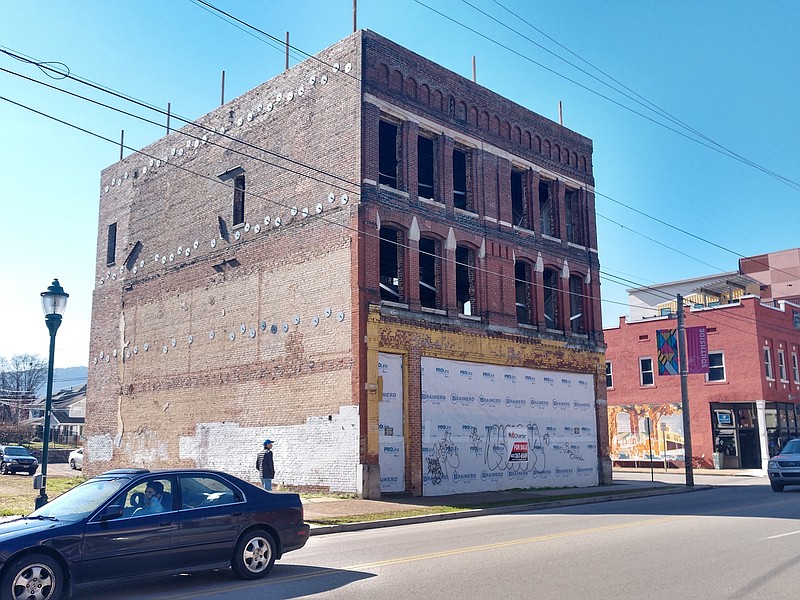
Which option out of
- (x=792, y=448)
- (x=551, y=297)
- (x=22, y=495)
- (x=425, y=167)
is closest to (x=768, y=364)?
(x=792, y=448)

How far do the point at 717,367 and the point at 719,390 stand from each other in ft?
4.37

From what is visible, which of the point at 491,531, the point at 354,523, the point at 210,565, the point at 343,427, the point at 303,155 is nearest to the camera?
the point at 210,565

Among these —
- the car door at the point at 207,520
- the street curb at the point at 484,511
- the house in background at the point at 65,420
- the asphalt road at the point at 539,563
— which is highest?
the house in background at the point at 65,420

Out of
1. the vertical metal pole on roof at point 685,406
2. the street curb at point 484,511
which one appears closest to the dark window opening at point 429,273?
the street curb at point 484,511

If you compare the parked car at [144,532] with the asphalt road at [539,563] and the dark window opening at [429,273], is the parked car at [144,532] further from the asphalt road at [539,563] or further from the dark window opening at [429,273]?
the dark window opening at [429,273]

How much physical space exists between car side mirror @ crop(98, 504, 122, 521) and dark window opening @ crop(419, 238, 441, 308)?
651 inches

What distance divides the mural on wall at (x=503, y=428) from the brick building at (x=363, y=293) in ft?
0.24

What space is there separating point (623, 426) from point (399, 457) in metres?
27.3

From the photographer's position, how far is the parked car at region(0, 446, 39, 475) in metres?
37.0

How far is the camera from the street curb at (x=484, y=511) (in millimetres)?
15367

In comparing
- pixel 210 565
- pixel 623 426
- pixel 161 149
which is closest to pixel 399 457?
pixel 210 565

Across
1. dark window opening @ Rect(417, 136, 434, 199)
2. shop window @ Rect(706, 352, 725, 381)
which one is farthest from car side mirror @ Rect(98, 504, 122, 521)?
shop window @ Rect(706, 352, 725, 381)

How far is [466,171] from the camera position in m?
26.7

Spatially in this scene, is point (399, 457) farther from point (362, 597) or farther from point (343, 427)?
point (362, 597)
